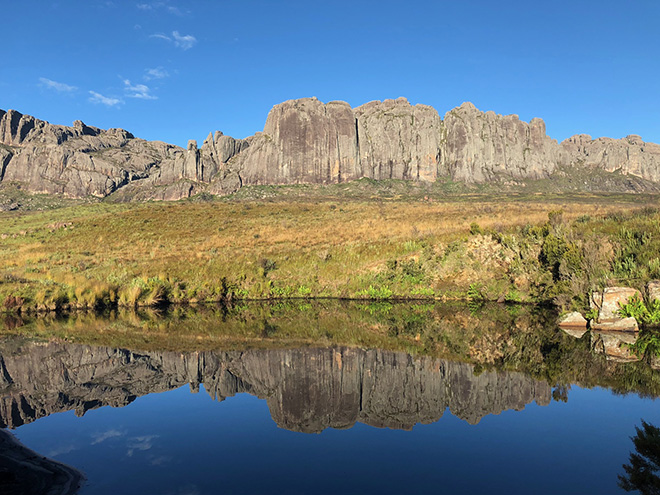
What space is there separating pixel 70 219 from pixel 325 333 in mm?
51688

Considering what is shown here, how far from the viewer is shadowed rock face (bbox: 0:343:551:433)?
421 inches

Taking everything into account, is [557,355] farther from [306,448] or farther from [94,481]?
[94,481]

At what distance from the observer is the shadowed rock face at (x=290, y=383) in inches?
421

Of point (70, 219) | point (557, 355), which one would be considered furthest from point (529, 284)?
point (70, 219)

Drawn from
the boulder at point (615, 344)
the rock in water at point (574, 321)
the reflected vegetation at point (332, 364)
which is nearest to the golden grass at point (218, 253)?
Answer: the reflected vegetation at point (332, 364)

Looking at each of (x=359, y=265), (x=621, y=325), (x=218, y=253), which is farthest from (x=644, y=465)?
(x=218, y=253)

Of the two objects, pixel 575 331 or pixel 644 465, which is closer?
pixel 644 465

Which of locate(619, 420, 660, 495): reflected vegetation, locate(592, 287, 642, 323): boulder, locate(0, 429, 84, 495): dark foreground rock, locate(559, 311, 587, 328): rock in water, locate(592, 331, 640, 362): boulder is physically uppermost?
locate(592, 287, 642, 323): boulder

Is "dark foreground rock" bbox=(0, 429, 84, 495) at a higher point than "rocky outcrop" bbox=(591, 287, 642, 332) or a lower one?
lower

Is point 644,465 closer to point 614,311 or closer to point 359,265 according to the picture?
point 614,311

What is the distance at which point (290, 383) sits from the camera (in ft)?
41.2

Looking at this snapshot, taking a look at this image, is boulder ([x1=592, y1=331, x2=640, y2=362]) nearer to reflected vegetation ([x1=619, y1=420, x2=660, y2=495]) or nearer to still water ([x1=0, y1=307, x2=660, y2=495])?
still water ([x1=0, y1=307, x2=660, y2=495])

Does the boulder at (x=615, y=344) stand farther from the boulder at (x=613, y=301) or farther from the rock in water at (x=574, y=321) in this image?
the rock in water at (x=574, y=321)

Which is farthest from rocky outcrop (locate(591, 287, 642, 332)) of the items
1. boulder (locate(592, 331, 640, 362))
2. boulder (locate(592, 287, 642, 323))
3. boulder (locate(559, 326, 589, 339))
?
boulder (locate(559, 326, 589, 339))
